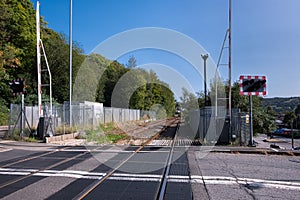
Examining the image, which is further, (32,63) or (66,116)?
(32,63)

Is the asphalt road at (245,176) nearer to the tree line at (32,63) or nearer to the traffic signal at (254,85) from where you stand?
the traffic signal at (254,85)

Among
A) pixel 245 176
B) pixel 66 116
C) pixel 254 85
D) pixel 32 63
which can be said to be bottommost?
pixel 245 176

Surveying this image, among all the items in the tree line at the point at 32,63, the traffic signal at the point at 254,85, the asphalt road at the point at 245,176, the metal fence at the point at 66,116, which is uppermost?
the tree line at the point at 32,63

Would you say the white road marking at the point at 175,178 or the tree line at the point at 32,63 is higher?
the tree line at the point at 32,63

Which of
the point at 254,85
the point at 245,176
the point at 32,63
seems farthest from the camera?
the point at 32,63

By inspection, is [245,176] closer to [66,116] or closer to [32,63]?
[66,116]

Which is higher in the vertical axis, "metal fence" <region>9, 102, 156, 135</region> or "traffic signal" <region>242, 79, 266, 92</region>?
"traffic signal" <region>242, 79, 266, 92</region>

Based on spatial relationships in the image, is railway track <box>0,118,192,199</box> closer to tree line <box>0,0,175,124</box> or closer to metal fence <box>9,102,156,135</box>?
metal fence <box>9,102,156,135</box>

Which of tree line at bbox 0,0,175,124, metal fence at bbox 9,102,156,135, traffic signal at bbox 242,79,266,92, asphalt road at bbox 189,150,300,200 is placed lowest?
asphalt road at bbox 189,150,300,200

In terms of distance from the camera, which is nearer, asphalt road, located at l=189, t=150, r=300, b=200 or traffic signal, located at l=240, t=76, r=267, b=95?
asphalt road, located at l=189, t=150, r=300, b=200

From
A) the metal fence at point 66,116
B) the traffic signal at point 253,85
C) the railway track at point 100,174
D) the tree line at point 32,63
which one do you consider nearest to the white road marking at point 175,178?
the railway track at point 100,174

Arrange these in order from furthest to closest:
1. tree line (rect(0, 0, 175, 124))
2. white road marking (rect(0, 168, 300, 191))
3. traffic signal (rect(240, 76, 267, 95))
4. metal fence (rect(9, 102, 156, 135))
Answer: tree line (rect(0, 0, 175, 124)), metal fence (rect(9, 102, 156, 135)), traffic signal (rect(240, 76, 267, 95)), white road marking (rect(0, 168, 300, 191))

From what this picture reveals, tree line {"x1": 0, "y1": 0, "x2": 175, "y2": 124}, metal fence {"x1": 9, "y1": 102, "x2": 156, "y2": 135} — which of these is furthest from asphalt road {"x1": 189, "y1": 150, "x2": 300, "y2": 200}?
tree line {"x1": 0, "y1": 0, "x2": 175, "y2": 124}

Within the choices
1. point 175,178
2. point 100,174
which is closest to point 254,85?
point 175,178
